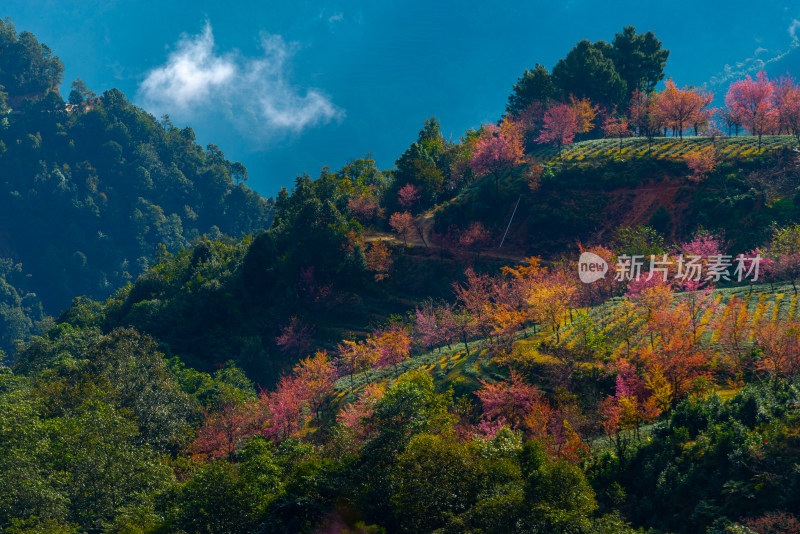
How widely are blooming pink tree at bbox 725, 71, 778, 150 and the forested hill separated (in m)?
130

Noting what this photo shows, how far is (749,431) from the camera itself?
25281 millimetres

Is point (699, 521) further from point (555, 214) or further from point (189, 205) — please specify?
point (189, 205)

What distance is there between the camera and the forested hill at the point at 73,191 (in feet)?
496

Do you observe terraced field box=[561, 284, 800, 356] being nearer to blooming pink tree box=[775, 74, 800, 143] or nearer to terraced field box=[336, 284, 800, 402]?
terraced field box=[336, 284, 800, 402]

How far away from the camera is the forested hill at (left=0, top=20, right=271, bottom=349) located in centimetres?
15112

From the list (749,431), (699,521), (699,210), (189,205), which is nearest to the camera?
(699,521)

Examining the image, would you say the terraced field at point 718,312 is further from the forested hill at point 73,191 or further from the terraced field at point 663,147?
the forested hill at point 73,191

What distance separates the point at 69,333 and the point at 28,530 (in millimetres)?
52538

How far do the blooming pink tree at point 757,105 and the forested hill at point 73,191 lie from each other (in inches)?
5134

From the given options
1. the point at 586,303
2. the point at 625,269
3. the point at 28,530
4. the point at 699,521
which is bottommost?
the point at 28,530

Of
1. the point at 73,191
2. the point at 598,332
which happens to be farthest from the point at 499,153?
the point at 73,191

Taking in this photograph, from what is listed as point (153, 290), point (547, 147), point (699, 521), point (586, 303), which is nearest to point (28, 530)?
point (699, 521)

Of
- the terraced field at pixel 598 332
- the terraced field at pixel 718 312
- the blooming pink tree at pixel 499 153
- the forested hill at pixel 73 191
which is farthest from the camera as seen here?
the forested hill at pixel 73 191

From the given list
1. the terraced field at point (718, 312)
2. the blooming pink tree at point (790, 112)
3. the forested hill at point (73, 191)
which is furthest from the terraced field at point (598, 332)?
the forested hill at point (73, 191)
